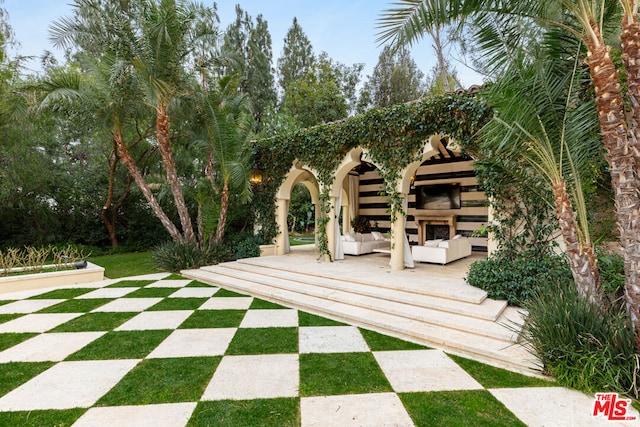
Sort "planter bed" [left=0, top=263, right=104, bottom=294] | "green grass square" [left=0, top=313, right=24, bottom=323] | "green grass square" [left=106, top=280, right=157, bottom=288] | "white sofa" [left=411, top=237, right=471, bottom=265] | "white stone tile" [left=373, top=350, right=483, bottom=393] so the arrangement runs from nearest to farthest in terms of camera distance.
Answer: "white stone tile" [left=373, top=350, right=483, bottom=393] → "green grass square" [left=0, top=313, right=24, bottom=323] → "planter bed" [left=0, top=263, right=104, bottom=294] → "green grass square" [left=106, top=280, right=157, bottom=288] → "white sofa" [left=411, top=237, right=471, bottom=265]

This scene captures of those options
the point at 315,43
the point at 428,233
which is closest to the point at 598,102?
the point at 428,233

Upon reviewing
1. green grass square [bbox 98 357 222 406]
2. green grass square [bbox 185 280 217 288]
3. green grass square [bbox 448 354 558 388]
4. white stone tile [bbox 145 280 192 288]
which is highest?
white stone tile [bbox 145 280 192 288]

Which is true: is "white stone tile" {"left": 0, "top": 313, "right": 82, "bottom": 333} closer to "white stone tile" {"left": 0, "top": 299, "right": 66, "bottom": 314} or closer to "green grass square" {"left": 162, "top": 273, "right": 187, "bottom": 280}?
"white stone tile" {"left": 0, "top": 299, "right": 66, "bottom": 314}

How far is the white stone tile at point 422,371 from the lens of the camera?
265cm

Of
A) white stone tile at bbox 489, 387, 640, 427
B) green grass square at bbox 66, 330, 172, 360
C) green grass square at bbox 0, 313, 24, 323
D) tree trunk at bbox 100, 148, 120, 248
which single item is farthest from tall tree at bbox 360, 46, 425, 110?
green grass square at bbox 0, 313, 24, 323

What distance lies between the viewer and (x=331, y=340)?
12.0 ft

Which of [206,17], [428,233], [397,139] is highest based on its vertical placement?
[206,17]

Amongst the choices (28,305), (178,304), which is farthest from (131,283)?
(178,304)

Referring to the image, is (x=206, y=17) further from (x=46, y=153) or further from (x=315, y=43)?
(x=315, y=43)

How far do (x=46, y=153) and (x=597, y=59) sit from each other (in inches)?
571

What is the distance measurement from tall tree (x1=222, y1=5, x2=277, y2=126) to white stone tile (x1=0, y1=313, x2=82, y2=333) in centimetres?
1927

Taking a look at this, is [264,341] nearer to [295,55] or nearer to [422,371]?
[422,371]

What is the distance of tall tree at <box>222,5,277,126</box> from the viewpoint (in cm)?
2191

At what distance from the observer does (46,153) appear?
33.7ft
